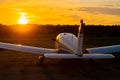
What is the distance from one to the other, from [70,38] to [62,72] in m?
2.55

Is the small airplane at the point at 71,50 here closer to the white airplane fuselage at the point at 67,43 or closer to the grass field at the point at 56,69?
the white airplane fuselage at the point at 67,43

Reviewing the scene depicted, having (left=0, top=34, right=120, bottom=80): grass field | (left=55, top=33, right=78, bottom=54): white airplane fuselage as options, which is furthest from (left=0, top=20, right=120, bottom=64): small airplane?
(left=0, top=34, right=120, bottom=80): grass field

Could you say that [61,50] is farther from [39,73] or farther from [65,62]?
[39,73]

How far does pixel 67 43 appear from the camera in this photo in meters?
18.3

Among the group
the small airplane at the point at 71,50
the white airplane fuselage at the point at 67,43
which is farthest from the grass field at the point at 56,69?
the white airplane fuselage at the point at 67,43

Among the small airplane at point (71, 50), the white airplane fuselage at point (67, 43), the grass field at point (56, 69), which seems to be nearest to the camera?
the grass field at point (56, 69)

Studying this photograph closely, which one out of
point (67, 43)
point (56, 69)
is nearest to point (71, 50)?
point (67, 43)

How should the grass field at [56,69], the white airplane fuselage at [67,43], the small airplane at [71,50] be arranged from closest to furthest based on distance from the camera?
1. the grass field at [56,69]
2. the small airplane at [71,50]
3. the white airplane fuselage at [67,43]

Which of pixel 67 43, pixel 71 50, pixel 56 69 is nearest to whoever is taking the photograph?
pixel 71 50

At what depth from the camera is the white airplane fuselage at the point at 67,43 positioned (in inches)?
682

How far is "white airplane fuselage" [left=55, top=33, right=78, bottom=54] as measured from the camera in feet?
56.8

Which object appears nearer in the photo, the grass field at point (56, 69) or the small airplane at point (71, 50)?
the grass field at point (56, 69)

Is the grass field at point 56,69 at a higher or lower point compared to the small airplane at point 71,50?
lower

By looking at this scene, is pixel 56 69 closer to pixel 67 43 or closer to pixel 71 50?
pixel 71 50
